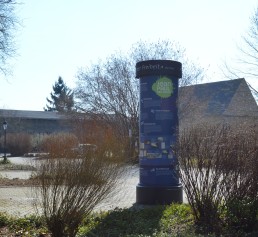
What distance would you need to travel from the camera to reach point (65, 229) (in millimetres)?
6707

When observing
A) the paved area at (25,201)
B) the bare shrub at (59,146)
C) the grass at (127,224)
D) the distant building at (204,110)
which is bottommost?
the paved area at (25,201)

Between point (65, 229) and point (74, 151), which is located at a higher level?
point (74, 151)

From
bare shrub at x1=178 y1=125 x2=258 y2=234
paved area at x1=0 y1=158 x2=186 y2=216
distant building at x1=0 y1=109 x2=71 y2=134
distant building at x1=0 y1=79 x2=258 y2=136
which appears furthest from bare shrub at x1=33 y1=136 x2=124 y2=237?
distant building at x1=0 y1=109 x2=71 y2=134

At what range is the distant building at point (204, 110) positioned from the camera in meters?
33.9

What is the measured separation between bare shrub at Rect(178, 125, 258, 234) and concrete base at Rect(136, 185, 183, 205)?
9.55 feet

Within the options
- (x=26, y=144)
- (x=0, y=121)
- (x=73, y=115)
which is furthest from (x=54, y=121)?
(x=73, y=115)

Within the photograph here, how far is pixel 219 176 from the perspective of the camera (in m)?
7.30

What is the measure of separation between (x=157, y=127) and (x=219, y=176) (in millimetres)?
3879

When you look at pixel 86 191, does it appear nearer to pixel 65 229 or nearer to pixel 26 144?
pixel 65 229

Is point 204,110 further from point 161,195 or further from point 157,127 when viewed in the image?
point 161,195

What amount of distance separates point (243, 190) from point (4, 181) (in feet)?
43.3

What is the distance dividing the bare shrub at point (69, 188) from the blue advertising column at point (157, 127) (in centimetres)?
420

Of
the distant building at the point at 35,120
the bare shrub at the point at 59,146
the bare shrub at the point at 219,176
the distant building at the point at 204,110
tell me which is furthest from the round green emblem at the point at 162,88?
the distant building at the point at 35,120

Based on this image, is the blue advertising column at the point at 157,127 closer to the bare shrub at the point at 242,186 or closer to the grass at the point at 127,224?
the grass at the point at 127,224
